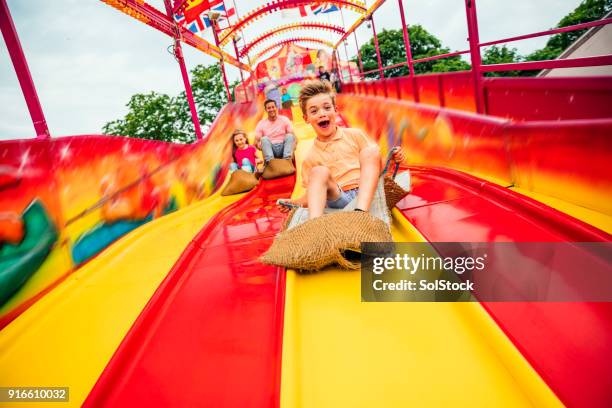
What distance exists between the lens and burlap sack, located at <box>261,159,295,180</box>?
4.01m

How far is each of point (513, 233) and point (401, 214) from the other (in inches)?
24.6

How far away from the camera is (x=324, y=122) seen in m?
2.17

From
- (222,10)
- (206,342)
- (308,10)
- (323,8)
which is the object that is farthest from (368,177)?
(323,8)

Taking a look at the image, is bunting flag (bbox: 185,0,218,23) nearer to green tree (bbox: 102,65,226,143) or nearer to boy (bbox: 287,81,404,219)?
boy (bbox: 287,81,404,219)

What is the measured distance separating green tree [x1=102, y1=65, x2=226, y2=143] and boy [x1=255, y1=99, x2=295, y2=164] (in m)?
17.5

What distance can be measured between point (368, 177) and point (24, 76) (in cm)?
198

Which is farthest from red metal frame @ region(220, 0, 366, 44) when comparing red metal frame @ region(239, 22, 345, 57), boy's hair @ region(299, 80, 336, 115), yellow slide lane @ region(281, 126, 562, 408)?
yellow slide lane @ region(281, 126, 562, 408)

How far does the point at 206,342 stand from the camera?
123 centimetres

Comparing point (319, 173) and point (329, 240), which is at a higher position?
point (319, 173)

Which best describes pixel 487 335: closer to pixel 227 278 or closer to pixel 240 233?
pixel 227 278

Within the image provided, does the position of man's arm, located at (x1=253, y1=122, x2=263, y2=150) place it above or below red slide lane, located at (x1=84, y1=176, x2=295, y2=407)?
above

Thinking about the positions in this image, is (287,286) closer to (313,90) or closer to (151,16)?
(313,90)

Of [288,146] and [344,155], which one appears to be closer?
[344,155]

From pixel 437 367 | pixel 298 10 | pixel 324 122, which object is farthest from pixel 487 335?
pixel 298 10
